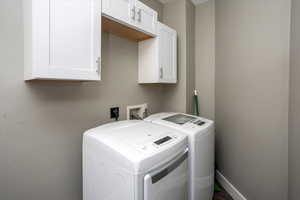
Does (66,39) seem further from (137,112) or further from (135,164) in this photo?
(137,112)

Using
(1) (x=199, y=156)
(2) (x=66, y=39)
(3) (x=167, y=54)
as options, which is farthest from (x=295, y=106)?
(2) (x=66, y=39)

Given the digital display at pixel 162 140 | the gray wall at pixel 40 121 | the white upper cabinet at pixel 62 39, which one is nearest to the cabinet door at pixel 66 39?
the white upper cabinet at pixel 62 39

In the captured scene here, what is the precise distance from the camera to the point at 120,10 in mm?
1231

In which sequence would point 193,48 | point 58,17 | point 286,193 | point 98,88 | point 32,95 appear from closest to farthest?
point 58,17, point 32,95, point 286,193, point 98,88, point 193,48

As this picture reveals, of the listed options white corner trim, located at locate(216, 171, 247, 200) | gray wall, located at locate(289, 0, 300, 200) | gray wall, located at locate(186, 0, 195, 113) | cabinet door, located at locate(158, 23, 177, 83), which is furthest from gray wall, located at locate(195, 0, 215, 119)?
gray wall, located at locate(289, 0, 300, 200)

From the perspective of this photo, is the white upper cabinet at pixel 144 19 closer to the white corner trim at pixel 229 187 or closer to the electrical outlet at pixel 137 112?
the electrical outlet at pixel 137 112

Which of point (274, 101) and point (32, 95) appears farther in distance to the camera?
point (274, 101)

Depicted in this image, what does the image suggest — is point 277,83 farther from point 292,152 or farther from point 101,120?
point 101,120

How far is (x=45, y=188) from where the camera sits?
1083 mm

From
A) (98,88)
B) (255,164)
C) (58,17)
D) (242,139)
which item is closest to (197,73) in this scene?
(242,139)

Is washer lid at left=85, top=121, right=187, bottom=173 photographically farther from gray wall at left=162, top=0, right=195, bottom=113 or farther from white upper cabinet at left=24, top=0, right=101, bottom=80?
gray wall at left=162, top=0, right=195, bottom=113

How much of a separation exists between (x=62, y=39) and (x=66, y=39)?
2 cm

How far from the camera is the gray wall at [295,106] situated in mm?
974

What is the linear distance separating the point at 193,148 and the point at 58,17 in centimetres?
134
